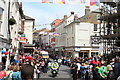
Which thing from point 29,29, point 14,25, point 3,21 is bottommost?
point 3,21

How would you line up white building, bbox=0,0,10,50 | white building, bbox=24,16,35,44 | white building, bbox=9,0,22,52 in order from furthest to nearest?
1. white building, bbox=24,16,35,44
2. white building, bbox=9,0,22,52
3. white building, bbox=0,0,10,50

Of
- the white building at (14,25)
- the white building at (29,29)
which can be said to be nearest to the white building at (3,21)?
the white building at (14,25)

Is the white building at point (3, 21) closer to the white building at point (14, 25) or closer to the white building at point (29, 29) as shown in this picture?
the white building at point (14, 25)

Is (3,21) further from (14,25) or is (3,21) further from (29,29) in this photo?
(29,29)

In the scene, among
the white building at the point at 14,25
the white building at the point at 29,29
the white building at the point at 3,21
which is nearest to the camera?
the white building at the point at 3,21

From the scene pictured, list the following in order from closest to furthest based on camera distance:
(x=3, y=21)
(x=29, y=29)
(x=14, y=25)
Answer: (x=3, y=21), (x=14, y=25), (x=29, y=29)

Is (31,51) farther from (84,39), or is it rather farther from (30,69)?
(30,69)

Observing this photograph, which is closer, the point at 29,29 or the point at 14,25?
the point at 14,25

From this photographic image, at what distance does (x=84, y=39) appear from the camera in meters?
47.0

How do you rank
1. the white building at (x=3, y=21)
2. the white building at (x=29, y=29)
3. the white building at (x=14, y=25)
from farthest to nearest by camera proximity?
the white building at (x=29, y=29) < the white building at (x=14, y=25) < the white building at (x=3, y=21)

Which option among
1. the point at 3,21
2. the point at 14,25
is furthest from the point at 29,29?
the point at 3,21

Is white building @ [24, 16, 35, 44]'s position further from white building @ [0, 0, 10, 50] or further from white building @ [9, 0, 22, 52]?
white building @ [0, 0, 10, 50]

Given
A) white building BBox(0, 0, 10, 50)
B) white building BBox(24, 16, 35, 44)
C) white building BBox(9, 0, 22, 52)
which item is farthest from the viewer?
A: white building BBox(24, 16, 35, 44)

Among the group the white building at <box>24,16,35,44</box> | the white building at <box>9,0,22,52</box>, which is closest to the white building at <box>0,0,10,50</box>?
the white building at <box>9,0,22,52</box>
